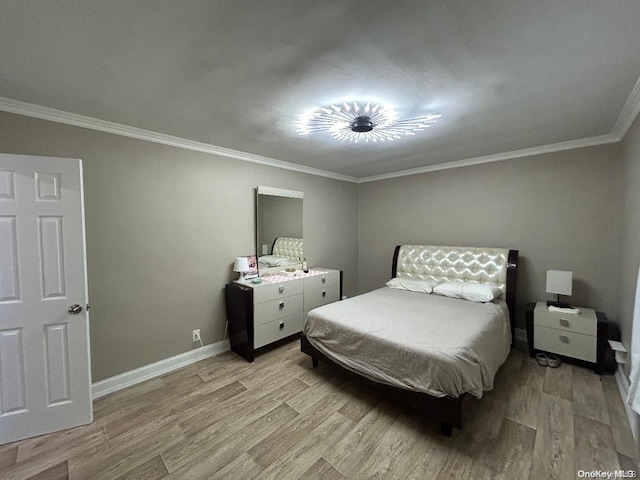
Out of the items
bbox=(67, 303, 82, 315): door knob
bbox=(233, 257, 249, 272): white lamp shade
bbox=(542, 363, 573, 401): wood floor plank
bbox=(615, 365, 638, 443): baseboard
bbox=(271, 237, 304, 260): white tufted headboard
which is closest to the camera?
bbox=(615, 365, 638, 443): baseboard

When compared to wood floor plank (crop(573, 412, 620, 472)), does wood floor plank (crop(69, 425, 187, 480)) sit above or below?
below

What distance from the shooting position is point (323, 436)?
1.92m

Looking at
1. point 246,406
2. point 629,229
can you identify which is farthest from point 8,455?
point 629,229

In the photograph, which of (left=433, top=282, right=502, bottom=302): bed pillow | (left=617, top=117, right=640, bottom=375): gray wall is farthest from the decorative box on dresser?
(left=617, top=117, right=640, bottom=375): gray wall

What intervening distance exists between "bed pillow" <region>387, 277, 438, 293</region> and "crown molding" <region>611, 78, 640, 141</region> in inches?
93.2

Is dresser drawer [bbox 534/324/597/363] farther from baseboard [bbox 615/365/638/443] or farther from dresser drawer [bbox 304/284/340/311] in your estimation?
dresser drawer [bbox 304/284/340/311]

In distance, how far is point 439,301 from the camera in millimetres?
3109

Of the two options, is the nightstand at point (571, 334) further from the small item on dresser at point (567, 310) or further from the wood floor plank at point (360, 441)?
the wood floor plank at point (360, 441)

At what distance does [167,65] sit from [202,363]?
2.86 metres

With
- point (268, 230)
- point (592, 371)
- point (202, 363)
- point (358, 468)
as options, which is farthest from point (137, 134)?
point (592, 371)

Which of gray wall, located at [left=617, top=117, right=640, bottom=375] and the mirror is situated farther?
the mirror

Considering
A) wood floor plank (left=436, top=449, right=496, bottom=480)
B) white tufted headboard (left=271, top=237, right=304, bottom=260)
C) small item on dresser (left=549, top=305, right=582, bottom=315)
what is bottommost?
wood floor plank (left=436, top=449, right=496, bottom=480)

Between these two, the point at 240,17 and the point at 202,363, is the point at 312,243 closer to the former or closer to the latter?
the point at 202,363

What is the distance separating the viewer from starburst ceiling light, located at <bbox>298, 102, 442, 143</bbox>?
2.10m
